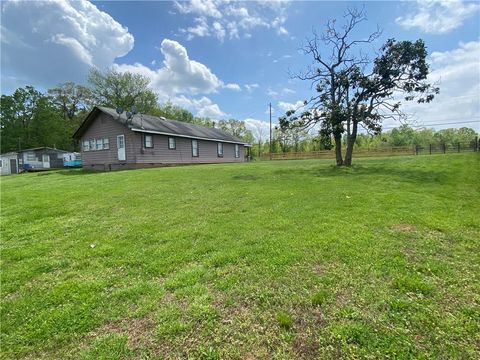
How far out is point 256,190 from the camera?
8406 mm

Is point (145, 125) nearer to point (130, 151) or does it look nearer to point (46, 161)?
point (130, 151)

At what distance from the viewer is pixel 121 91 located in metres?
40.4

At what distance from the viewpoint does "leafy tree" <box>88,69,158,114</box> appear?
39.6m

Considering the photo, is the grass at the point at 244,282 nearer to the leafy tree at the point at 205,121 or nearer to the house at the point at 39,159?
the house at the point at 39,159

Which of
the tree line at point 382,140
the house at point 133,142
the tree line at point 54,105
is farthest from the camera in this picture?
the tree line at point 382,140

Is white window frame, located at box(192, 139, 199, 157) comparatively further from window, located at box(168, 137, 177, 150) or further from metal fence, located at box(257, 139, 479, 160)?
metal fence, located at box(257, 139, 479, 160)

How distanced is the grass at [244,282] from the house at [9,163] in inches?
1413

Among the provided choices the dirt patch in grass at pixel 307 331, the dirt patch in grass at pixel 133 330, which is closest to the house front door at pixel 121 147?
the dirt patch in grass at pixel 133 330

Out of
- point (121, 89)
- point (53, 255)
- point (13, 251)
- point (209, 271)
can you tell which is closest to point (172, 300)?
point (209, 271)

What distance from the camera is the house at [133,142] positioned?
65.4ft

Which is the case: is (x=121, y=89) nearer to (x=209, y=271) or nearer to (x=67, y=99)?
(x=67, y=99)

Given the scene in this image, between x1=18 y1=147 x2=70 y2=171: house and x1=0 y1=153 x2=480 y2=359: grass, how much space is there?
3359 centimetres

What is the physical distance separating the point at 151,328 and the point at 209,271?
1043mm

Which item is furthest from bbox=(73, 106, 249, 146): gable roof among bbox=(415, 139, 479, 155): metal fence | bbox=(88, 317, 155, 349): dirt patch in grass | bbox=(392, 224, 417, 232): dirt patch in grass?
bbox=(415, 139, 479, 155): metal fence
